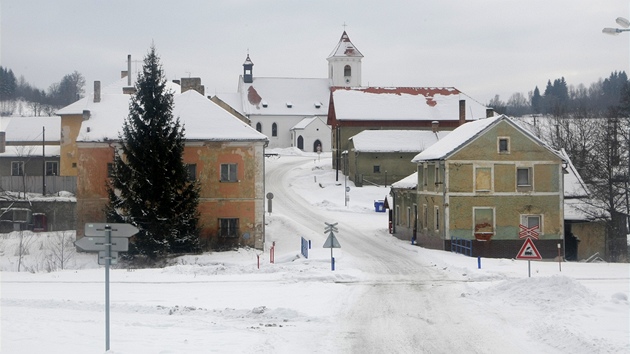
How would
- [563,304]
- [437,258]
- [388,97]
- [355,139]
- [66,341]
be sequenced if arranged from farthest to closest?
[388,97] < [355,139] < [437,258] < [563,304] < [66,341]

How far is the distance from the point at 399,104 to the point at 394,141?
1098cm

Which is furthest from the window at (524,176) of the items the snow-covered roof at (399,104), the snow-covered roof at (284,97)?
the snow-covered roof at (284,97)

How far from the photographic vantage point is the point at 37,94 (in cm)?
17788

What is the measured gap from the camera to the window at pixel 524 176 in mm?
39062

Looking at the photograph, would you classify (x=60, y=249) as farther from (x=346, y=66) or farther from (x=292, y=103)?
(x=346, y=66)

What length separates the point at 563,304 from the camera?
1900 centimetres

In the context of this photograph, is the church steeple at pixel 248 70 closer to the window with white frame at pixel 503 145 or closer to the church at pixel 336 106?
the church at pixel 336 106

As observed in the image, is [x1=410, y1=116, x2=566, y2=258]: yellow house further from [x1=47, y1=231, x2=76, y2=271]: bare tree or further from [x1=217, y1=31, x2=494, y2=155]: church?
[x1=217, y1=31, x2=494, y2=155]: church

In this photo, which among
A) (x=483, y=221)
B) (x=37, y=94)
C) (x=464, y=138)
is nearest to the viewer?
(x=483, y=221)

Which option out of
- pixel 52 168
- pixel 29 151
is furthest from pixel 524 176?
pixel 29 151

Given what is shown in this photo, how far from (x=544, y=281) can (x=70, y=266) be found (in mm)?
25694

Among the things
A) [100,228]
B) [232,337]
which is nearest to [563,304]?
[232,337]

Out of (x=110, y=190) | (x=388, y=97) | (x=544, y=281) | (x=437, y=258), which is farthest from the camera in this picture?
(x=388, y=97)

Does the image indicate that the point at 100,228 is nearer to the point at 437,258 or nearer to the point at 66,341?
Result: the point at 66,341
